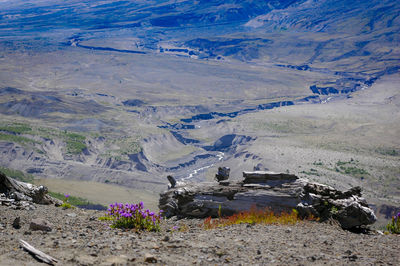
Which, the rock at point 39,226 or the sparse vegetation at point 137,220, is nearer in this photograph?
the rock at point 39,226

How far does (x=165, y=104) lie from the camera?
352ft

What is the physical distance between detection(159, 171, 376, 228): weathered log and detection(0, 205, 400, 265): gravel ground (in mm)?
927

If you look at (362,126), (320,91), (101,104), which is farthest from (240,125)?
(320,91)

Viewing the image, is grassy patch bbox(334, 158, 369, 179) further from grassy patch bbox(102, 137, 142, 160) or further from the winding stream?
grassy patch bbox(102, 137, 142, 160)

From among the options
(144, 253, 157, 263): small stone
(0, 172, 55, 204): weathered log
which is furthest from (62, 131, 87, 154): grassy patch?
(144, 253, 157, 263): small stone

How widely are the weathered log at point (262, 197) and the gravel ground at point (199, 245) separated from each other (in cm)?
93

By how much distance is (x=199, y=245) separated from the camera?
7.12 m

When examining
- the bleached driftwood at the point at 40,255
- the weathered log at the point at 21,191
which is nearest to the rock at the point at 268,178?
the weathered log at the point at 21,191

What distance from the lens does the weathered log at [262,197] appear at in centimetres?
1003

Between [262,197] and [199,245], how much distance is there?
404 centimetres

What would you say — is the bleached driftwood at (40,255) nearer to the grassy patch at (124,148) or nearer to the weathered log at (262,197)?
the weathered log at (262,197)

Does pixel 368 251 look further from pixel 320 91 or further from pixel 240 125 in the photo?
pixel 320 91

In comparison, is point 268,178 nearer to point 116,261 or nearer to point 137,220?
point 137,220

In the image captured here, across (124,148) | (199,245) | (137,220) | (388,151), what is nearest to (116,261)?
(199,245)
